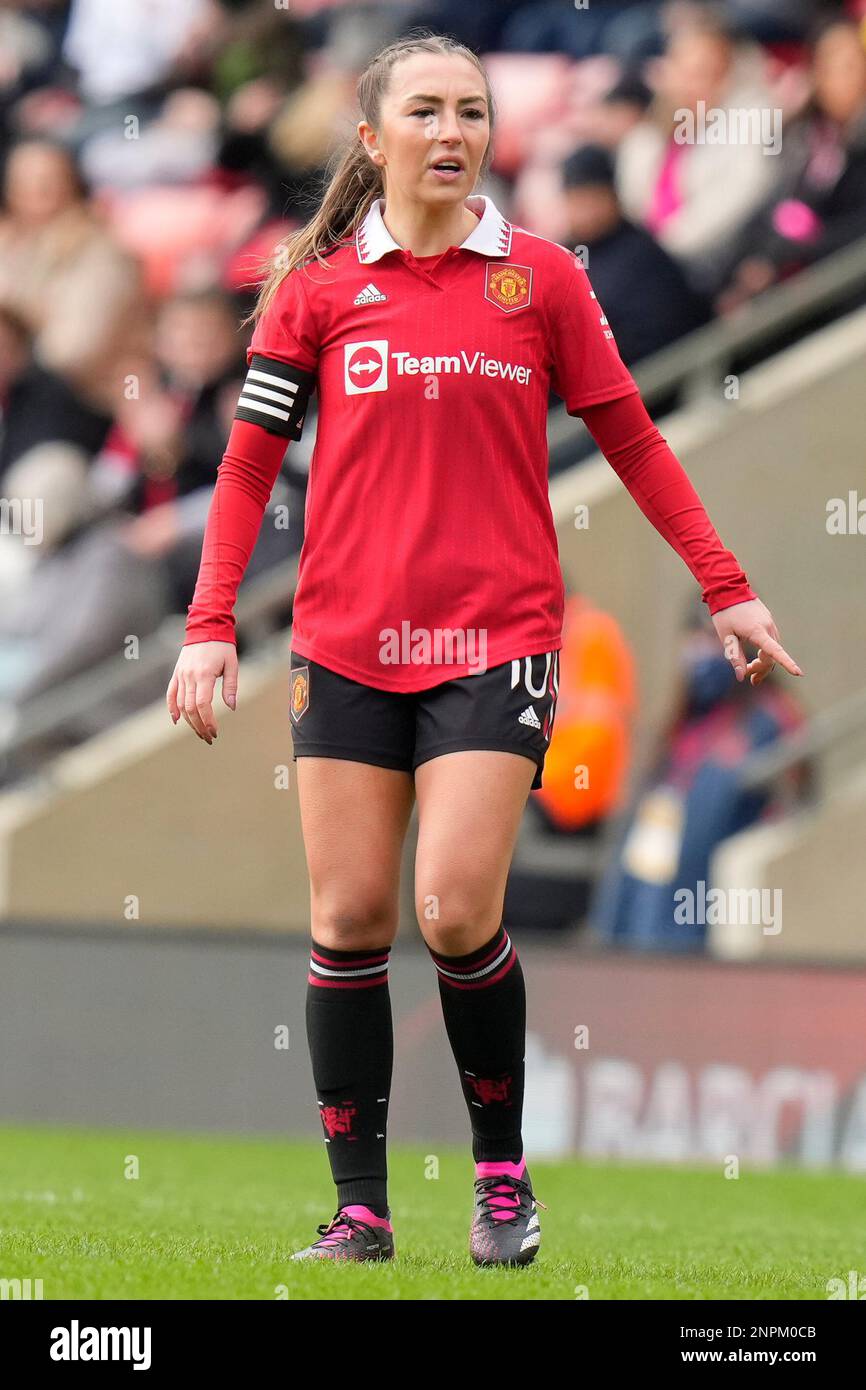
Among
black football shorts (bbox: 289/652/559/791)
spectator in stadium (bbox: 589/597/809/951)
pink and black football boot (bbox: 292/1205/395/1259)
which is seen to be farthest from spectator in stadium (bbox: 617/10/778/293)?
pink and black football boot (bbox: 292/1205/395/1259)

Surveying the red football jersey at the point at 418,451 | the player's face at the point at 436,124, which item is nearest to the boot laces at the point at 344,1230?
the red football jersey at the point at 418,451

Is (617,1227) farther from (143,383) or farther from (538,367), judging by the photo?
(143,383)

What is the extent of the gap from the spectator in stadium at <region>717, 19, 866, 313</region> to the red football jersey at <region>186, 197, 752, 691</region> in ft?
23.0

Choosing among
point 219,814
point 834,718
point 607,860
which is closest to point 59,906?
point 219,814

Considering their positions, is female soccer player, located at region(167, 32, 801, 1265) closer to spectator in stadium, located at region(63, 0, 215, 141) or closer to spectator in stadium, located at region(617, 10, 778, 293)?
spectator in stadium, located at region(617, 10, 778, 293)

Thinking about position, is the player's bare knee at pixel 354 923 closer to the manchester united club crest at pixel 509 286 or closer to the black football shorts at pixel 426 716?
the black football shorts at pixel 426 716

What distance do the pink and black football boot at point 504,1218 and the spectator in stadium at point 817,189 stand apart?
7470 millimetres

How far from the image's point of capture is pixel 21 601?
10.9m

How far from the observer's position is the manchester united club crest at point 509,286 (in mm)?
4035

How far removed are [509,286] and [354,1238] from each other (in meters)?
1.78

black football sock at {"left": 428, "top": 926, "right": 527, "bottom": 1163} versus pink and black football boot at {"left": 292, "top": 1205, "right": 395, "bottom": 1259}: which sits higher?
black football sock at {"left": 428, "top": 926, "right": 527, "bottom": 1163}

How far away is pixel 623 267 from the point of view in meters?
10.3

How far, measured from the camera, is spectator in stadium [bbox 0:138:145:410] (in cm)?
1178

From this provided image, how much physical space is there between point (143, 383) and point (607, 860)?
379cm
